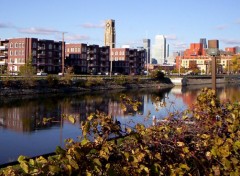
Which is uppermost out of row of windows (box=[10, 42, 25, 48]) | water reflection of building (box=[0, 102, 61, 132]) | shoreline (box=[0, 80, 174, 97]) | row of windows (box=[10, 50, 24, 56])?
row of windows (box=[10, 42, 25, 48])

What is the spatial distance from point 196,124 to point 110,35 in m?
158

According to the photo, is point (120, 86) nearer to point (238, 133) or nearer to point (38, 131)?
point (38, 131)

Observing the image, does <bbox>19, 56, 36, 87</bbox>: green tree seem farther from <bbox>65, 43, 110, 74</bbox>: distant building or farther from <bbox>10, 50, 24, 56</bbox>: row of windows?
<bbox>65, 43, 110, 74</bbox>: distant building

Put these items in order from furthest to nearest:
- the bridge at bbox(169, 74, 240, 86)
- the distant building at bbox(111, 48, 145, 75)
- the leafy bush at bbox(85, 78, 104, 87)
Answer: the distant building at bbox(111, 48, 145, 75), the bridge at bbox(169, 74, 240, 86), the leafy bush at bbox(85, 78, 104, 87)

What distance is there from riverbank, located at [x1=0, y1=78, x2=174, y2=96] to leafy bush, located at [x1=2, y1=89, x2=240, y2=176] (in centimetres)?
4692

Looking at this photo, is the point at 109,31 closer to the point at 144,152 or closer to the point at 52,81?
the point at 52,81

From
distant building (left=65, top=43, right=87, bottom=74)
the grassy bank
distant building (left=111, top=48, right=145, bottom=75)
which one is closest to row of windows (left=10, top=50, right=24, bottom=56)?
distant building (left=65, top=43, right=87, bottom=74)

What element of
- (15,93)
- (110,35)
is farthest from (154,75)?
(110,35)

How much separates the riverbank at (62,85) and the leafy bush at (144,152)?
46.9 meters

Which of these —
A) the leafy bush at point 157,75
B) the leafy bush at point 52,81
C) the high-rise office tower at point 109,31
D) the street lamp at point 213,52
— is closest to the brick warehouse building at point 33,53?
the leafy bush at point 52,81

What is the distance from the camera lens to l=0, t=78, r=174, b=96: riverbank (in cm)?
5186

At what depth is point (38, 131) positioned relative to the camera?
77.9ft

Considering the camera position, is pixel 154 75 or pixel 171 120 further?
pixel 154 75

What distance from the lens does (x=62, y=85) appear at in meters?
60.2
